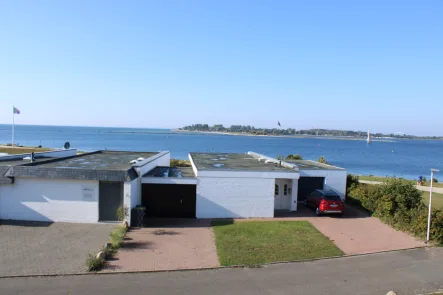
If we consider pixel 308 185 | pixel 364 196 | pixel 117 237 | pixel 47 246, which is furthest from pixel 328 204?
pixel 47 246

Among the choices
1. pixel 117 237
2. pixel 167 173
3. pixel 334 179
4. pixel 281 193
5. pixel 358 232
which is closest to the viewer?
pixel 117 237

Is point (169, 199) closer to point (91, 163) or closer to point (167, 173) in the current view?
point (167, 173)

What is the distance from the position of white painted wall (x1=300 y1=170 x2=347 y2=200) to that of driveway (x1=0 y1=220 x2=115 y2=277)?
12.6m

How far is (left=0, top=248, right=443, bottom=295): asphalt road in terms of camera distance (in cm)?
983

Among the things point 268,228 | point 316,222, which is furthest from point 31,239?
point 316,222

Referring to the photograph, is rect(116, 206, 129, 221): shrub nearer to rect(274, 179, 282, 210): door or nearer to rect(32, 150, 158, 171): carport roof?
rect(32, 150, 158, 171): carport roof

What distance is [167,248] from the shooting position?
44.2 ft

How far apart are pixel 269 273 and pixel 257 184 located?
7.82 m

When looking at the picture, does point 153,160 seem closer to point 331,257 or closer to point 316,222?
point 316,222

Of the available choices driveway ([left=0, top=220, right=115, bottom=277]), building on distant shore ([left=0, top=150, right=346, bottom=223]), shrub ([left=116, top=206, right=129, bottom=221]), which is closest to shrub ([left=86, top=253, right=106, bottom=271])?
driveway ([left=0, top=220, right=115, bottom=277])

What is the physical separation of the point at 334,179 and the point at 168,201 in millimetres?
10434

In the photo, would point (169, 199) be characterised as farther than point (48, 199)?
Yes

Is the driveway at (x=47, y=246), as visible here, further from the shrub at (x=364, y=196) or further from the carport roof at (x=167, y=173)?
the shrub at (x=364, y=196)

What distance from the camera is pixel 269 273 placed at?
11.2m
